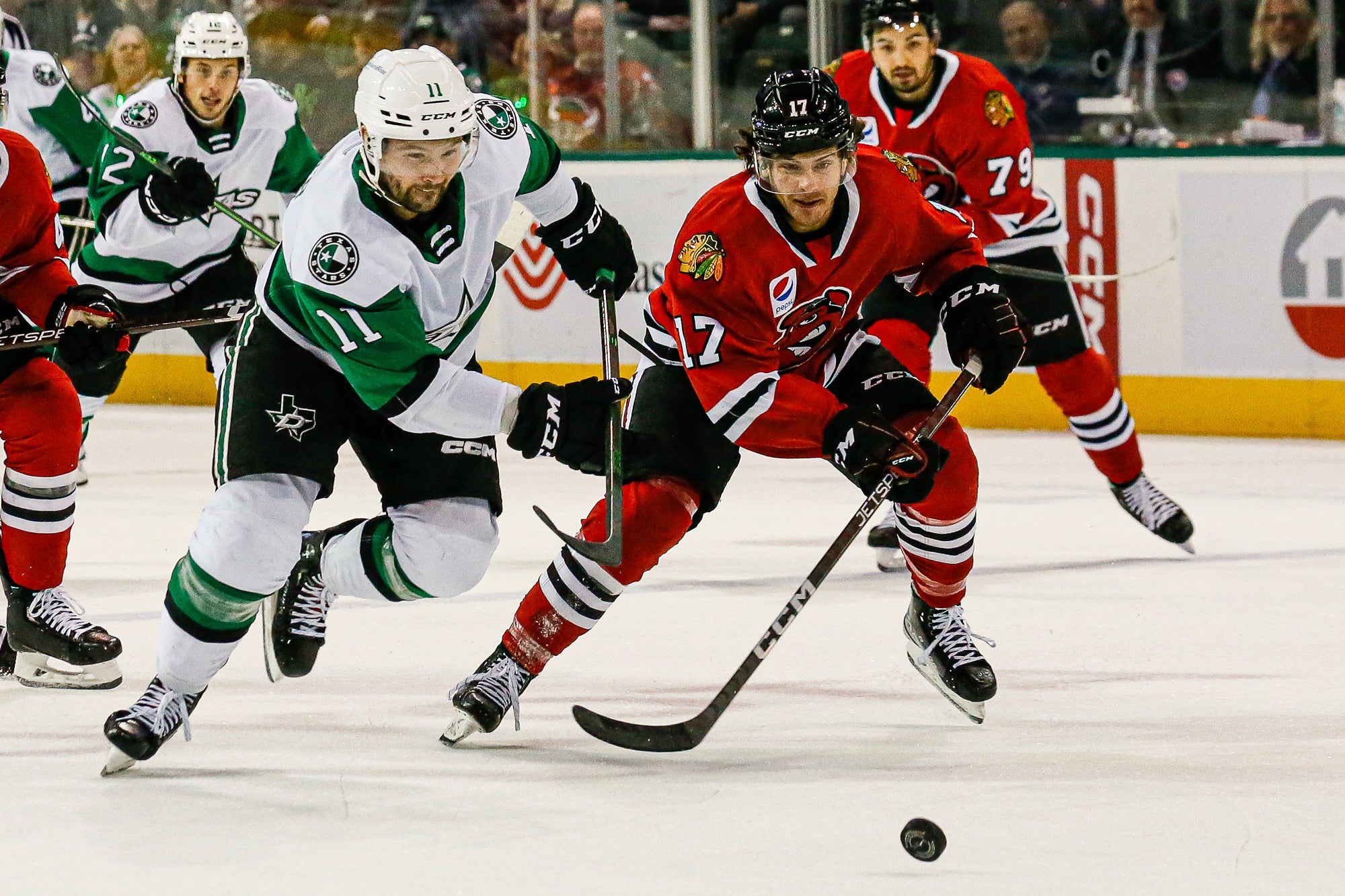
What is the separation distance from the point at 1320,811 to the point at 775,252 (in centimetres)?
108

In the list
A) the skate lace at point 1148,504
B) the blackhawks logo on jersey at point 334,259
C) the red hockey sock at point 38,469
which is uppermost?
the blackhawks logo on jersey at point 334,259

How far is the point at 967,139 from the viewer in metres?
4.30

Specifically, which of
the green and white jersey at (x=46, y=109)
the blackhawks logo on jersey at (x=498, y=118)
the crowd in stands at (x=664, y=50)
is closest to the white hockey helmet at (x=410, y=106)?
the blackhawks logo on jersey at (x=498, y=118)

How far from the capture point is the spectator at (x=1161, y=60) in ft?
20.2

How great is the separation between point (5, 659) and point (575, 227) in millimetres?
1242

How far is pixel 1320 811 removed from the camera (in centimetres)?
256

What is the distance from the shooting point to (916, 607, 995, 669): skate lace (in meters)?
3.09

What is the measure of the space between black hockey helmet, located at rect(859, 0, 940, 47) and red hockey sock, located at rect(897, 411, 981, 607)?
1.41 meters

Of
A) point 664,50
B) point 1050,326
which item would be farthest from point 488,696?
point 664,50

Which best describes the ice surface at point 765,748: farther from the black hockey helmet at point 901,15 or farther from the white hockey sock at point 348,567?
the black hockey helmet at point 901,15

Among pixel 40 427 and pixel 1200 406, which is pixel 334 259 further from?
pixel 1200 406

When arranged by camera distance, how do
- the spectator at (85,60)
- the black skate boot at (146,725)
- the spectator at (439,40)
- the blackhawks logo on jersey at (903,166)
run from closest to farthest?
the black skate boot at (146,725) < the blackhawks logo on jersey at (903,166) < the spectator at (439,40) < the spectator at (85,60)

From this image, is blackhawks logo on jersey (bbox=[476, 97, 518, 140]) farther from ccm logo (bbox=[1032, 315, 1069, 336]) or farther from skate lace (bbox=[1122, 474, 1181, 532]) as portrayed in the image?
skate lace (bbox=[1122, 474, 1181, 532])

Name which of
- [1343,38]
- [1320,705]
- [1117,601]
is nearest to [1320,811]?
[1320,705]
